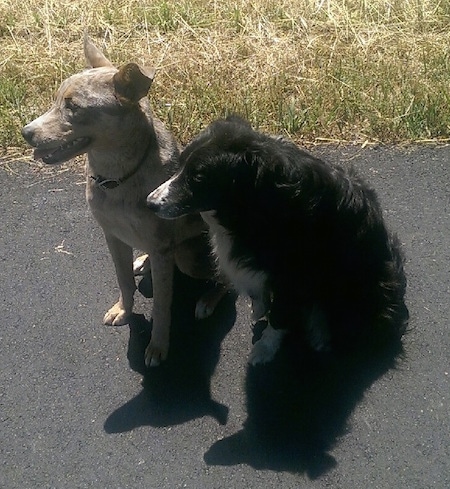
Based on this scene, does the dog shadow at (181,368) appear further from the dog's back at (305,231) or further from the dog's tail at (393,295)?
the dog's tail at (393,295)

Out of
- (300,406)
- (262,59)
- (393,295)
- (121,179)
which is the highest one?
(121,179)

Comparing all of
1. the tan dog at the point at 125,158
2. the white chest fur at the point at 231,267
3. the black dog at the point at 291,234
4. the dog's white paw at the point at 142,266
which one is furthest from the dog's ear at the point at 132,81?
the dog's white paw at the point at 142,266

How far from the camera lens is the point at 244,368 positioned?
3.40 meters

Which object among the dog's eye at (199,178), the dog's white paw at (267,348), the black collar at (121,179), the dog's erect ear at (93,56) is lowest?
the dog's white paw at (267,348)

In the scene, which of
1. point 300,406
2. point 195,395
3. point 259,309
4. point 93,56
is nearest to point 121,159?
point 93,56

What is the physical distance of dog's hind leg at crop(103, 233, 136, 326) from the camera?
133 inches

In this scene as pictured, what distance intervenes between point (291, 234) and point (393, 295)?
782 millimetres

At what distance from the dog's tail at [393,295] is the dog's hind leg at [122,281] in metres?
1.33

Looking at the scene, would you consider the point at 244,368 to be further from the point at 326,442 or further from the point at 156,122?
the point at 156,122

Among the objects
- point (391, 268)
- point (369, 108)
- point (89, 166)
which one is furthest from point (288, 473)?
point (369, 108)

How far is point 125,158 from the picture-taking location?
299 centimetres

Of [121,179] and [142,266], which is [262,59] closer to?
[142,266]

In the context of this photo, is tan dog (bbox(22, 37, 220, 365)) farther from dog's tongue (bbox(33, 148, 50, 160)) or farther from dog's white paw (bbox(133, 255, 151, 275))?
dog's white paw (bbox(133, 255, 151, 275))

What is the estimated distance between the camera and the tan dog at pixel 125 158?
2.87 meters
